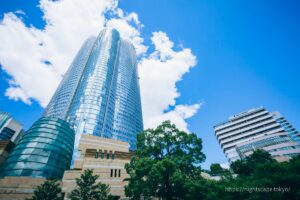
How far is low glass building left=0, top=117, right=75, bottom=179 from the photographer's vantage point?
89.4 feet

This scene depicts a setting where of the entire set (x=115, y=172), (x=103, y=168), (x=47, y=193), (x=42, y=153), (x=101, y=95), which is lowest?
(x=47, y=193)

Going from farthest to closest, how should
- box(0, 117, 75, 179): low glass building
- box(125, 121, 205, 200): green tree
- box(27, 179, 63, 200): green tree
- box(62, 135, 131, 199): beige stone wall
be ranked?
box(0, 117, 75, 179): low glass building, box(62, 135, 131, 199): beige stone wall, box(27, 179, 63, 200): green tree, box(125, 121, 205, 200): green tree

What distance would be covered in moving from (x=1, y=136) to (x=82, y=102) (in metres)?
35.7

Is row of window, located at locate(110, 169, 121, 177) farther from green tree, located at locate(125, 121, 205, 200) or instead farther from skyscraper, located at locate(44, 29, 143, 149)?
skyscraper, located at locate(44, 29, 143, 149)

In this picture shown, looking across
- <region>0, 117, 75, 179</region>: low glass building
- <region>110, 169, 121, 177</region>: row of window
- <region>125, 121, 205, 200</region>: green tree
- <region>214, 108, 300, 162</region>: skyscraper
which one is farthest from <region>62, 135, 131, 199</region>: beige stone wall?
<region>214, 108, 300, 162</region>: skyscraper

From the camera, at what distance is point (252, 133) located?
67875mm

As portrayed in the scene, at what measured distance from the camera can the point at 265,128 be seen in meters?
66.2

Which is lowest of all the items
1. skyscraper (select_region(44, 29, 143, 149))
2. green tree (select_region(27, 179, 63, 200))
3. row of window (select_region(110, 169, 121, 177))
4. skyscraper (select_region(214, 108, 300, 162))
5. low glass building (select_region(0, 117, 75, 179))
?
green tree (select_region(27, 179, 63, 200))

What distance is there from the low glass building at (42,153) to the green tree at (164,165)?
19944mm

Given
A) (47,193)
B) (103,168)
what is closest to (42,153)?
(103,168)

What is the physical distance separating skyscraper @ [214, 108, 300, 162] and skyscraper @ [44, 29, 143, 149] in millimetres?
51513

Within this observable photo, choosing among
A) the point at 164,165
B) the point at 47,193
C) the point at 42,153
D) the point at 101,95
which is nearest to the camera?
the point at 164,165

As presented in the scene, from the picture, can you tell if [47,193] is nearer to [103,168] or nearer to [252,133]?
[103,168]

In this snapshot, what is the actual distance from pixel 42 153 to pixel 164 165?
2619 centimetres
